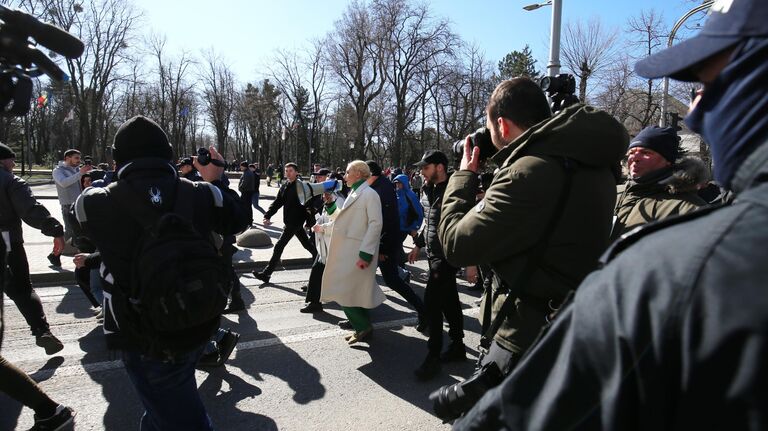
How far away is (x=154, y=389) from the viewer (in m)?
2.32

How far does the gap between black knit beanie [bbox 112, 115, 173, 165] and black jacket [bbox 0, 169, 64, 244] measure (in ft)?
8.75

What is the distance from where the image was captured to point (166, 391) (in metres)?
2.32

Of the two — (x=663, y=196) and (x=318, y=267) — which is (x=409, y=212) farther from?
(x=663, y=196)

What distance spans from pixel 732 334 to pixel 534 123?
1.66 meters

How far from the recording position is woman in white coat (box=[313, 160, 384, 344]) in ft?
15.7

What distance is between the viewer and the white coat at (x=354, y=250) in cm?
479

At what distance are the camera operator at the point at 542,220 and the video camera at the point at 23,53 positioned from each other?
1755mm

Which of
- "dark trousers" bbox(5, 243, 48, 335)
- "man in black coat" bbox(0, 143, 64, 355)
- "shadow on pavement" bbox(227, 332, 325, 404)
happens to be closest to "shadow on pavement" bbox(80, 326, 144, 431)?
"man in black coat" bbox(0, 143, 64, 355)

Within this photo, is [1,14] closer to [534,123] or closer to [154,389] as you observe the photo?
[154,389]

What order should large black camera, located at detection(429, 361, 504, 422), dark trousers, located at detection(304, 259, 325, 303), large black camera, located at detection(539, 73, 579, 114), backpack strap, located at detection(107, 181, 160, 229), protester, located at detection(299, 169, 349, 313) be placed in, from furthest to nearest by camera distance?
1. dark trousers, located at detection(304, 259, 325, 303)
2. protester, located at detection(299, 169, 349, 313)
3. large black camera, located at detection(539, 73, 579, 114)
4. backpack strap, located at detection(107, 181, 160, 229)
5. large black camera, located at detection(429, 361, 504, 422)

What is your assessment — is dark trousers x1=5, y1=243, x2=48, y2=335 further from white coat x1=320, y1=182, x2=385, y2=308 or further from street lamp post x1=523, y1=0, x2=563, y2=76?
street lamp post x1=523, y1=0, x2=563, y2=76

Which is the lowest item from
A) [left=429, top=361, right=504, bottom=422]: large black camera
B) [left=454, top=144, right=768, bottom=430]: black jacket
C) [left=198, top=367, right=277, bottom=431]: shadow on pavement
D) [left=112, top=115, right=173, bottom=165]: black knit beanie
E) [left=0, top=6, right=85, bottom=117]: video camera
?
[left=198, top=367, right=277, bottom=431]: shadow on pavement

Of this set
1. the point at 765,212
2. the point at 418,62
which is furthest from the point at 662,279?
the point at 418,62

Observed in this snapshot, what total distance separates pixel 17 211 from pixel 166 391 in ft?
11.2
